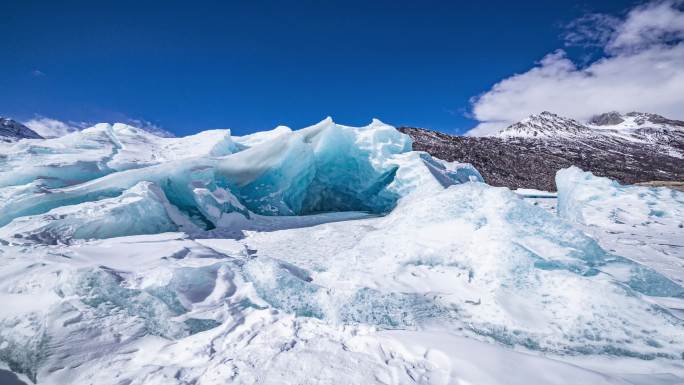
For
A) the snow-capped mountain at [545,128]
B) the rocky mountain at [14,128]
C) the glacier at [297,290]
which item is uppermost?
the snow-capped mountain at [545,128]

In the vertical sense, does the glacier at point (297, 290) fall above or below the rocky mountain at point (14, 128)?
below

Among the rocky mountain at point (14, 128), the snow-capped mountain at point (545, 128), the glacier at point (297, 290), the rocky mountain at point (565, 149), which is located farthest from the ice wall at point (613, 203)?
the snow-capped mountain at point (545, 128)

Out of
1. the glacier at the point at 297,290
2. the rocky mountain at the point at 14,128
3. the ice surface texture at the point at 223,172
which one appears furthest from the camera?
the rocky mountain at the point at 14,128

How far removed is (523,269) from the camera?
141 inches

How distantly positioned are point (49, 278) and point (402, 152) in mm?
8603

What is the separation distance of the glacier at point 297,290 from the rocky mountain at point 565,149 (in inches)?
838

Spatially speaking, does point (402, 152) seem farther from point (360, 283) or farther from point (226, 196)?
point (360, 283)

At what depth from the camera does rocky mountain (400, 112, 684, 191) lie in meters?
29.4

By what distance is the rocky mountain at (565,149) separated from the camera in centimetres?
2941

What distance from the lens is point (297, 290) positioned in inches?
129

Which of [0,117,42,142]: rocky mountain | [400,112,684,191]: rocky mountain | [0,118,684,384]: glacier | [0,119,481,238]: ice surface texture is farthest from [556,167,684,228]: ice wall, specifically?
[0,117,42,142]: rocky mountain

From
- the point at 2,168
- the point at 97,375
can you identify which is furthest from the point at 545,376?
the point at 2,168

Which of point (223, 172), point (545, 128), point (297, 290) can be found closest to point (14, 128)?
point (223, 172)

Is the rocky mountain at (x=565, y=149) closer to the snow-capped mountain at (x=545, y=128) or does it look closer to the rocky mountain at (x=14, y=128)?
the snow-capped mountain at (x=545, y=128)
